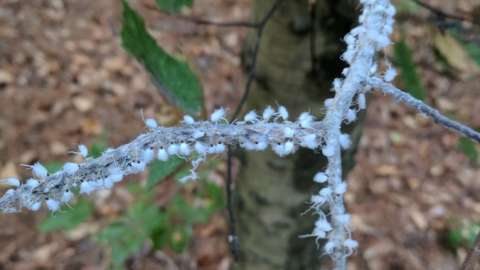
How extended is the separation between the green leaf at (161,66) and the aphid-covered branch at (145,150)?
9.8 inches

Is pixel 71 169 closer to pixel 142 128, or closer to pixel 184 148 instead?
pixel 184 148

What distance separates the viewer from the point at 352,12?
2.16ft

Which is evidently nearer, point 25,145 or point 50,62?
point 25,145

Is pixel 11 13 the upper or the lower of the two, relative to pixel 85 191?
upper

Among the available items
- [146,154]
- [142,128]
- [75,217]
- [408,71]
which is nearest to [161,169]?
[146,154]

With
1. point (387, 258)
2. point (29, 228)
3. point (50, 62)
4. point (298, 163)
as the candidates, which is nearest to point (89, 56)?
point (50, 62)

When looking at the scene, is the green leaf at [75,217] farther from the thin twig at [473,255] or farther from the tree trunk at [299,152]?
the thin twig at [473,255]

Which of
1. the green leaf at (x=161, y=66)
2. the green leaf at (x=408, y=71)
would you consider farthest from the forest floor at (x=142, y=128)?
the green leaf at (x=161, y=66)

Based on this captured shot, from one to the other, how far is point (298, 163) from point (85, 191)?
20.0 inches

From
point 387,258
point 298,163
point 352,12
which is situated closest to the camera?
point 352,12

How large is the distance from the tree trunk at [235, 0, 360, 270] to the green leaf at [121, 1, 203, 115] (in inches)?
5.9

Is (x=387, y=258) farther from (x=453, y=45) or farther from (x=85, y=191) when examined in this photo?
(x=85, y=191)

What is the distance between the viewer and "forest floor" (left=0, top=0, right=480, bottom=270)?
5.46 feet

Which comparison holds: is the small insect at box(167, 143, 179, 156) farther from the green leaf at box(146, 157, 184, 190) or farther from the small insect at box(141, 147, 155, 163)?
the green leaf at box(146, 157, 184, 190)
